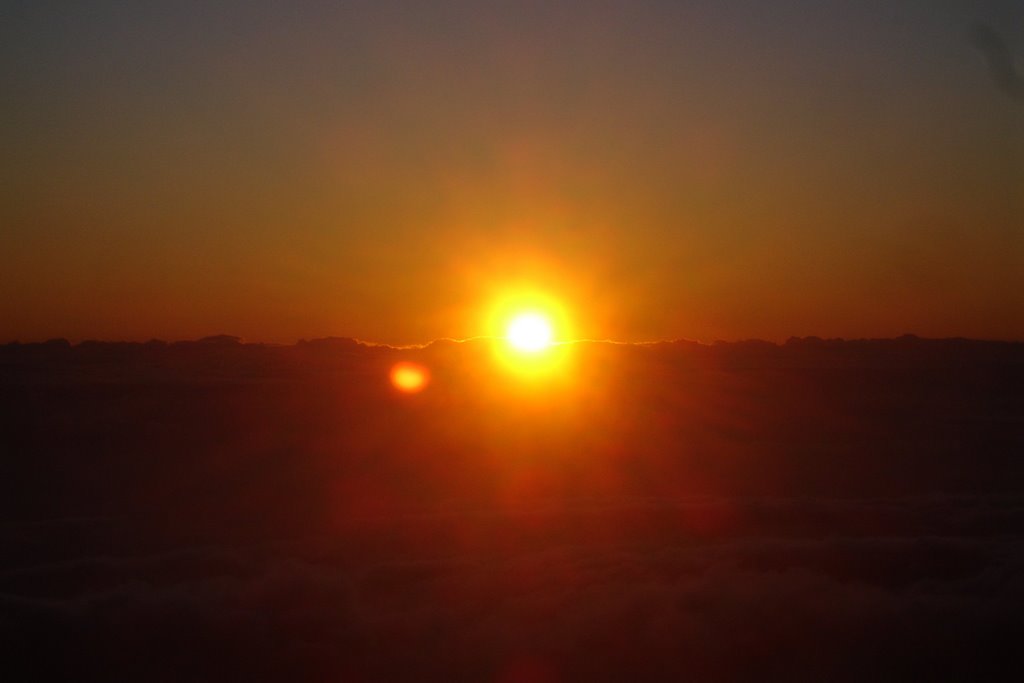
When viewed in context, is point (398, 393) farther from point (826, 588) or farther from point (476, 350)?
point (826, 588)

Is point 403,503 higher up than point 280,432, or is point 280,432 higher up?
point 280,432

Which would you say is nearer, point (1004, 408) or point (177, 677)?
point (177, 677)

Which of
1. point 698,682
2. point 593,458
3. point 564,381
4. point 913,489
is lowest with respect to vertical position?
point 698,682

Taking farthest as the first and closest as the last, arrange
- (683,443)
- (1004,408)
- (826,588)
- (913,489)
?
(1004,408) → (683,443) → (913,489) → (826,588)

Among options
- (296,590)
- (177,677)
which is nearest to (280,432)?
(296,590)

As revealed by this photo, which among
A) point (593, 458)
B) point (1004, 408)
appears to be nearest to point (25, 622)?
point (593, 458)

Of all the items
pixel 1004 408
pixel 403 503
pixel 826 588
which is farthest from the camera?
pixel 1004 408
